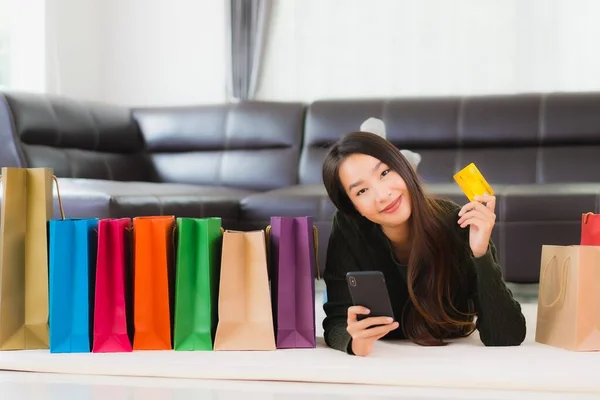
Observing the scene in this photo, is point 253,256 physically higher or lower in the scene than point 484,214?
lower

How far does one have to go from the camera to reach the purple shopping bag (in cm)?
171

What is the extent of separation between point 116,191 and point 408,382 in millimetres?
1666

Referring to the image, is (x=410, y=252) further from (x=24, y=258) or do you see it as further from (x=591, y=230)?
(x=24, y=258)

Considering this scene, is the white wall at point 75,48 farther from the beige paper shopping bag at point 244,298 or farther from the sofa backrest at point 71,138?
the beige paper shopping bag at point 244,298

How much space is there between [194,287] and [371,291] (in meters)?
0.42

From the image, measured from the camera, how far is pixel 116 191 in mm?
2807

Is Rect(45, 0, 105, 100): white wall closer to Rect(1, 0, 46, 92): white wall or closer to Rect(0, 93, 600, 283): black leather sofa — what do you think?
Rect(1, 0, 46, 92): white wall

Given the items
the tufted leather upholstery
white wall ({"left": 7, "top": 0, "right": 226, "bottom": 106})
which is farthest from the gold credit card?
white wall ({"left": 7, "top": 0, "right": 226, "bottom": 106})

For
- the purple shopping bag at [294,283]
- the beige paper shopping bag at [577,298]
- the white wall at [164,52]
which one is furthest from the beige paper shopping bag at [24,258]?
the white wall at [164,52]

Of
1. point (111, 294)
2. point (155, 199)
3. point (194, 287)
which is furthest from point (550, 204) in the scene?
point (111, 294)

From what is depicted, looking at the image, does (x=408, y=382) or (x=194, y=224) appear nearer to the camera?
(x=408, y=382)

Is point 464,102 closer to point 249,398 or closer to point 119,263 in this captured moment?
point 119,263

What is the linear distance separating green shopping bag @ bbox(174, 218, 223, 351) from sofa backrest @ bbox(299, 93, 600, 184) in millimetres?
1774

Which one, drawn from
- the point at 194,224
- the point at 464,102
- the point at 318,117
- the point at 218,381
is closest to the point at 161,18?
the point at 318,117
